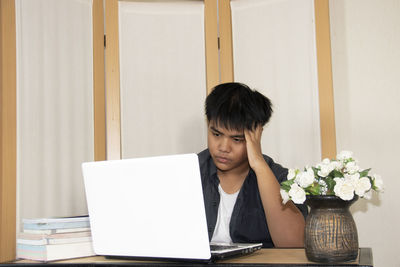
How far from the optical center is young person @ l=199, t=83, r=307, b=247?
69.8 inches

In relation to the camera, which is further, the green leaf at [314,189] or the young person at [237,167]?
the young person at [237,167]

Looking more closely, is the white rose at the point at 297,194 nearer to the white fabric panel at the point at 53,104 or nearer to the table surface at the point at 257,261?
the table surface at the point at 257,261

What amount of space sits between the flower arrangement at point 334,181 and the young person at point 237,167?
53 centimetres

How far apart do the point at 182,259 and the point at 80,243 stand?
0.38 m

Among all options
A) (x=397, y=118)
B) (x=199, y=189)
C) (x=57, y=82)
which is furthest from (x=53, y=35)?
(x=397, y=118)

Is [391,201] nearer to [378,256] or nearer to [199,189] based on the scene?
[378,256]

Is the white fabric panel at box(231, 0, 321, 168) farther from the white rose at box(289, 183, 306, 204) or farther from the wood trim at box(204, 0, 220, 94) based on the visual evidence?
the white rose at box(289, 183, 306, 204)

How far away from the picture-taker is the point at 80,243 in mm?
1414

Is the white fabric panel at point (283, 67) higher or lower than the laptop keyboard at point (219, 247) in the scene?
higher

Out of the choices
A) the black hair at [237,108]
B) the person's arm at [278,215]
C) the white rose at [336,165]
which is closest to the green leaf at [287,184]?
the white rose at [336,165]

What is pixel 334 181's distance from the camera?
1183mm

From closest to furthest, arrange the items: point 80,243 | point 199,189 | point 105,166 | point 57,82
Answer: point 199,189 → point 105,166 → point 80,243 → point 57,82

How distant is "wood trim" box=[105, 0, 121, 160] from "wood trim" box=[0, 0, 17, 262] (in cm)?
63

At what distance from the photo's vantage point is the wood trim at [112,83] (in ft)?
8.37
